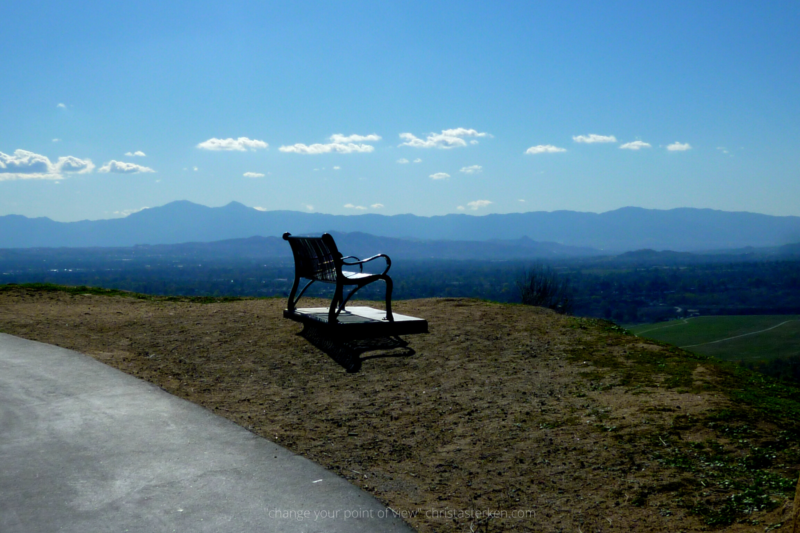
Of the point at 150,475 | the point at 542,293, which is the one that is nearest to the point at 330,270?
the point at 150,475

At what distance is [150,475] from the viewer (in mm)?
3885

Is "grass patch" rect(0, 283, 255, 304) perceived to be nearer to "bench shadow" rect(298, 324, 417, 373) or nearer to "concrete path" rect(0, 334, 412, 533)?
"bench shadow" rect(298, 324, 417, 373)

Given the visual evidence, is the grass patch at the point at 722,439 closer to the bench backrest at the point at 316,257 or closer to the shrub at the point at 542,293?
the bench backrest at the point at 316,257

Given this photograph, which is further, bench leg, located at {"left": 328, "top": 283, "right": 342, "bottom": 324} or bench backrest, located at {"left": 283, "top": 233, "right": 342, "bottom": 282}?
bench backrest, located at {"left": 283, "top": 233, "right": 342, "bottom": 282}

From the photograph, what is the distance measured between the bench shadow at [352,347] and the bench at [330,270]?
0.88ft

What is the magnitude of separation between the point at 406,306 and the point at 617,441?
7541mm

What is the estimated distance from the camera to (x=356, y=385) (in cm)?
627

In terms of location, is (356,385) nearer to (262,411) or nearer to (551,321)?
(262,411)

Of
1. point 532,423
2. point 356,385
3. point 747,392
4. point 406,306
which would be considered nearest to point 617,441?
point 532,423

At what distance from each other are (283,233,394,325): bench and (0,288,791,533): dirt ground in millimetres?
559

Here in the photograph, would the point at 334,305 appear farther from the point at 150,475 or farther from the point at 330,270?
the point at 150,475

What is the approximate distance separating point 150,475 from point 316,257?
220 inches

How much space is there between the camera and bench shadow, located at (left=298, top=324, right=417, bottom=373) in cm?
722

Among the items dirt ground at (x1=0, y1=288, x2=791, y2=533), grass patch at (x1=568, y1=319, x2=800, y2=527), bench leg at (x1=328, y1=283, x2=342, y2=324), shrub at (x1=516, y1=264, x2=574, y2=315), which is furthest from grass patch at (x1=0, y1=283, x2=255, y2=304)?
grass patch at (x1=568, y1=319, x2=800, y2=527)
